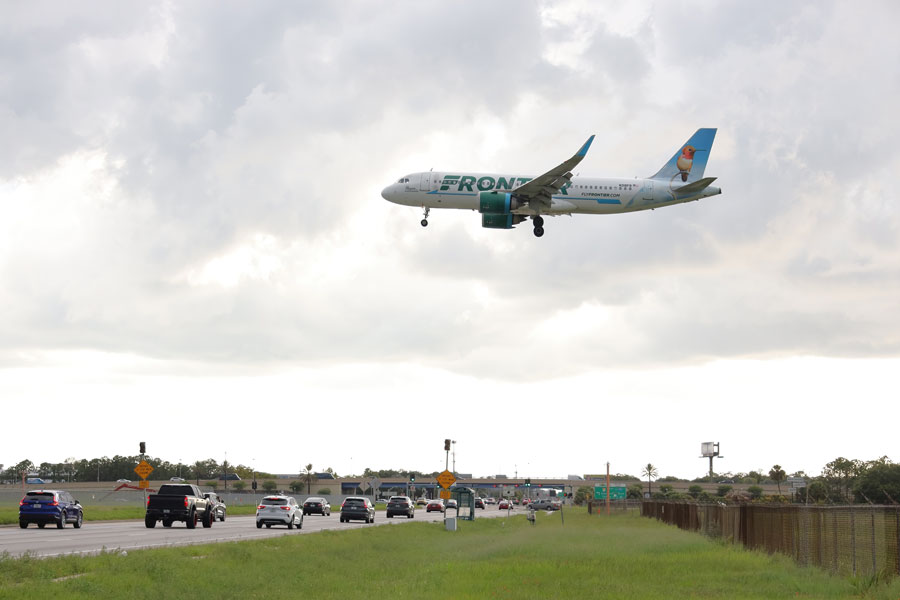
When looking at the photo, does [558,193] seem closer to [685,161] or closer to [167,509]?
[685,161]

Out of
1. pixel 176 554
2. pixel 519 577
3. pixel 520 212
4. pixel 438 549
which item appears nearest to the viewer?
pixel 519 577

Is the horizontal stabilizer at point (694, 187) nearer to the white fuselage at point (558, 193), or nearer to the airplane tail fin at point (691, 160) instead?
the white fuselage at point (558, 193)

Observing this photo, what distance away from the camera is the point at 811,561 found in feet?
80.6

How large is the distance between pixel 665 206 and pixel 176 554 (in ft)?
133

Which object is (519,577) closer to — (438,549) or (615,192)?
(438,549)

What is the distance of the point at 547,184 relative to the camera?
50.8 m

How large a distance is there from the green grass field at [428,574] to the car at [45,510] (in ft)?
35.8

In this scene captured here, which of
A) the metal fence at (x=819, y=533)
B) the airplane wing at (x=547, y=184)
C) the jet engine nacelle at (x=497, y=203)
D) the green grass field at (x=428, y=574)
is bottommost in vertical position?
the green grass field at (x=428, y=574)

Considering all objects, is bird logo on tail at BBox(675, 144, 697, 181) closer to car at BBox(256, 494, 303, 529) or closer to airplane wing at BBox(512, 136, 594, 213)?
airplane wing at BBox(512, 136, 594, 213)

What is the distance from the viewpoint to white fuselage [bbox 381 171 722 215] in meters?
54.3

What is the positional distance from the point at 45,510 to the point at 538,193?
87.7 feet

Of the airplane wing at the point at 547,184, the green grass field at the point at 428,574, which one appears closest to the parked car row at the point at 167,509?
the green grass field at the point at 428,574

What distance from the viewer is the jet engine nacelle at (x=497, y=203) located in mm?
50094

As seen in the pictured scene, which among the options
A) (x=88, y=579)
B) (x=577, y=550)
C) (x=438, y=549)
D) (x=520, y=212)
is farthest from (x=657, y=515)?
(x=88, y=579)
